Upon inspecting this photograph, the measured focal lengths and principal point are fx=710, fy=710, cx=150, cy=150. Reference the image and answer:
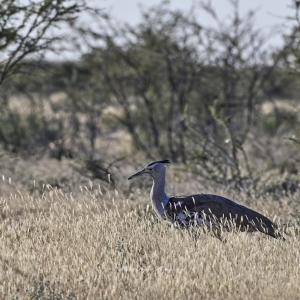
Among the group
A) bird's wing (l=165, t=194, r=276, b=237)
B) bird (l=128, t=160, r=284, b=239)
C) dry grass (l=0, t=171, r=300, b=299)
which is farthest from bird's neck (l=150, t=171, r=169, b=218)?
dry grass (l=0, t=171, r=300, b=299)

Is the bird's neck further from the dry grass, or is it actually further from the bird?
the dry grass

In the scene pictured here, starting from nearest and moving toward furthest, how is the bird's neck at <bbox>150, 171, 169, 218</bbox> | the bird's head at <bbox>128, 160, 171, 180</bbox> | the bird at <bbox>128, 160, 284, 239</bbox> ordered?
the bird at <bbox>128, 160, 284, 239</bbox> → the bird's neck at <bbox>150, 171, 169, 218</bbox> → the bird's head at <bbox>128, 160, 171, 180</bbox>

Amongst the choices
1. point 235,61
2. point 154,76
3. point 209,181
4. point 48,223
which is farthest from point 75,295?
point 154,76

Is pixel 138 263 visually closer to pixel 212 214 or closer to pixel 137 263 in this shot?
pixel 137 263

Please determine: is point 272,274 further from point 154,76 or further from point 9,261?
point 154,76

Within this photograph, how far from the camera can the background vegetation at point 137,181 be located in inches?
247

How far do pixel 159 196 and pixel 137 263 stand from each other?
193cm

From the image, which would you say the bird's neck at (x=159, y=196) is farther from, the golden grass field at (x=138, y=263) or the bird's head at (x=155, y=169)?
the golden grass field at (x=138, y=263)

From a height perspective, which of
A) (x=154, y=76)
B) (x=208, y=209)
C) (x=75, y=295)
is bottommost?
(x=75, y=295)

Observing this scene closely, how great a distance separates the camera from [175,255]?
715cm

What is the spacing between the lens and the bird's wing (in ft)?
25.8

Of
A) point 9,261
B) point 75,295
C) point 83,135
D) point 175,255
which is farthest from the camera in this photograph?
point 83,135

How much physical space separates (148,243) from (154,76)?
11927 mm

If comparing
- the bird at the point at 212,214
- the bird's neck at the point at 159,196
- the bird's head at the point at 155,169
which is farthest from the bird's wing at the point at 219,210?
the bird's head at the point at 155,169
